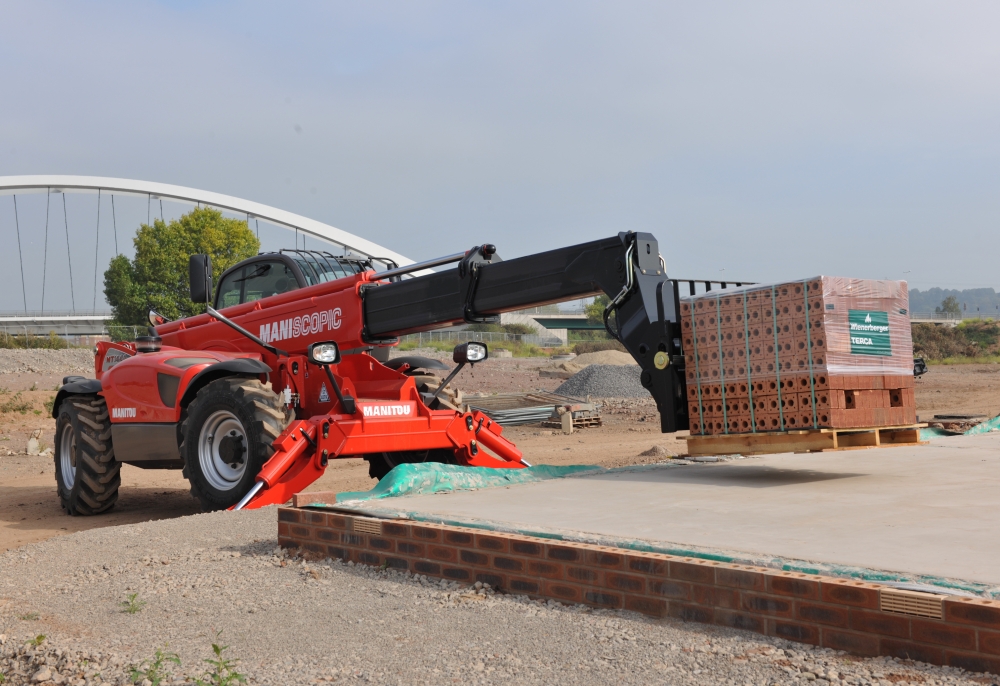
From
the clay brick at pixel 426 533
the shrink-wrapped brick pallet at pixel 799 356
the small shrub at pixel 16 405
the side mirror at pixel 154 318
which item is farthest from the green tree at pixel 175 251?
the clay brick at pixel 426 533

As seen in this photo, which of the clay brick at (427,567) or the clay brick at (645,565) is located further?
the clay brick at (427,567)

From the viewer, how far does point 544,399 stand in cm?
2564

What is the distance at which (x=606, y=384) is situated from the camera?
31.0 meters

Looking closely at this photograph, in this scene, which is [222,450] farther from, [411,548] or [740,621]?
[740,621]

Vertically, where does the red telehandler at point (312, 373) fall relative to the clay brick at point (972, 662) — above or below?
above

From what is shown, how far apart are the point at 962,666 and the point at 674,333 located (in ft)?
15.8

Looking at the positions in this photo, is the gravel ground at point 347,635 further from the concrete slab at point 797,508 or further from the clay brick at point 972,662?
the concrete slab at point 797,508

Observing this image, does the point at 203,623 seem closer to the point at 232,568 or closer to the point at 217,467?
the point at 232,568

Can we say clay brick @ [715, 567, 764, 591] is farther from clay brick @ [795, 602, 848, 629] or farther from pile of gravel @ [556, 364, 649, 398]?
pile of gravel @ [556, 364, 649, 398]

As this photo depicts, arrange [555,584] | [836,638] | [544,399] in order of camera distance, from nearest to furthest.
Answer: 1. [836,638]
2. [555,584]
3. [544,399]

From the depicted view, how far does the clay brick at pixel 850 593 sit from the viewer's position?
3635 mm

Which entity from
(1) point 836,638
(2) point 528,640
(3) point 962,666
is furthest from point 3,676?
(3) point 962,666

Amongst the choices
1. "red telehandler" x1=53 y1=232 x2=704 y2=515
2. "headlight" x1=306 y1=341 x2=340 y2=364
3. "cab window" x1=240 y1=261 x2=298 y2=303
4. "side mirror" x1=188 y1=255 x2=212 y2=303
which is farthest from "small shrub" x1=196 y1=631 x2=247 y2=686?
"cab window" x1=240 y1=261 x2=298 y2=303

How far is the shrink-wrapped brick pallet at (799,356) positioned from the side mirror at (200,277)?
206 inches
